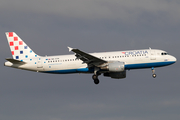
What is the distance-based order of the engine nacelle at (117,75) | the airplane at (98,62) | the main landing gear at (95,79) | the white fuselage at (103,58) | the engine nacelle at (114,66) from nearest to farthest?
1. the engine nacelle at (114,66)
2. the airplane at (98,62)
3. the white fuselage at (103,58)
4. the main landing gear at (95,79)
5. the engine nacelle at (117,75)

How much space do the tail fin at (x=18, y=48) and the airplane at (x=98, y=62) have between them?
764 millimetres

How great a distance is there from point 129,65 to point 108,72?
3655 mm

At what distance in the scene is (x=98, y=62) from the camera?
51344 millimetres

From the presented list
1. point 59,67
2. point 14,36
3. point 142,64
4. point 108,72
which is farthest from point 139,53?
point 14,36

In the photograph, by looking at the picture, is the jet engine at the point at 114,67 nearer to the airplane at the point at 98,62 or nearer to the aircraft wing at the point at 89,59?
the airplane at the point at 98,62

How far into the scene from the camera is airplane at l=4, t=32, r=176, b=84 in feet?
168

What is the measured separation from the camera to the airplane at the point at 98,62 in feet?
168

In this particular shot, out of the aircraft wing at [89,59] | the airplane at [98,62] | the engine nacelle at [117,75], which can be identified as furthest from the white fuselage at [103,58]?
the engine nacelle at [117,75]

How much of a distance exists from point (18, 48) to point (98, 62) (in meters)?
14.4

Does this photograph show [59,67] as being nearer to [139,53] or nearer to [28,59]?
[28,59]

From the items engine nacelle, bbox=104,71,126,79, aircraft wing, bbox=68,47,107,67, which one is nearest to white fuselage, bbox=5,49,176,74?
aircraft wing, bbox=68,47,107,67

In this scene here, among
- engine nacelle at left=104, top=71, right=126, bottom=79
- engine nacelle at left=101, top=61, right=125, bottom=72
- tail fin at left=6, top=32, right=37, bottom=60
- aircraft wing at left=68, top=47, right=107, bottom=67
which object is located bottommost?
engine nacelle at left=104, top=71, right=126, bottom=79

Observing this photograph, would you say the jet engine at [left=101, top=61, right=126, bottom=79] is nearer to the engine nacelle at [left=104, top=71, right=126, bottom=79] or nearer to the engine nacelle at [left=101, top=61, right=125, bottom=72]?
the engine nacelle at [left=101, top=61, right=125, bottom=72]

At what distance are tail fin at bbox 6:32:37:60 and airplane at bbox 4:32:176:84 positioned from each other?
764 mm
